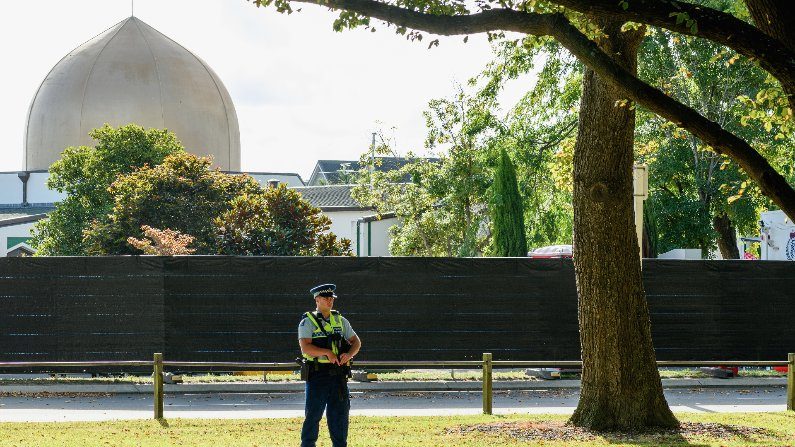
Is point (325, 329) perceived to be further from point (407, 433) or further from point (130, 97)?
point (130, 97)

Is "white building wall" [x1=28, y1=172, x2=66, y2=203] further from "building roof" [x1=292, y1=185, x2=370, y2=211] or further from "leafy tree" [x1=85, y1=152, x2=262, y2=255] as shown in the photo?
"leafy tree" [x1=85, y1=152, x2=262, y2=255]

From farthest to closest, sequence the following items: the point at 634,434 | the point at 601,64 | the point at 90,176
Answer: the point at 90,176 < the point at 634,434 < the point at 601,64

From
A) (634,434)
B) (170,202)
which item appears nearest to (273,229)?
(170,202)

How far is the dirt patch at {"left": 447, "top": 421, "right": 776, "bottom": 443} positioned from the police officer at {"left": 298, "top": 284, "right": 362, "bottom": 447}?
292 cm

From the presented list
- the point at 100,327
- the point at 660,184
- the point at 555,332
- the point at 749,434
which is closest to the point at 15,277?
the point at 100,327

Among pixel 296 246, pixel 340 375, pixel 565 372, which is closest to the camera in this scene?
pixel 340 375

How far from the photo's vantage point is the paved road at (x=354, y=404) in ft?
54.8

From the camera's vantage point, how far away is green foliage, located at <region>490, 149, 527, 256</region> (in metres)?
33.0

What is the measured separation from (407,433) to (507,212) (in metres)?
19.8

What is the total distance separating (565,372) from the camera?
71.8 ft

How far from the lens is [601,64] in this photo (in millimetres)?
11078

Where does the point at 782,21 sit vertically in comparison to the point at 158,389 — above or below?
above

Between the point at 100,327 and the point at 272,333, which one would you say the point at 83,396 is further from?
the point at 272,333

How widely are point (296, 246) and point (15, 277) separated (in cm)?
1148
